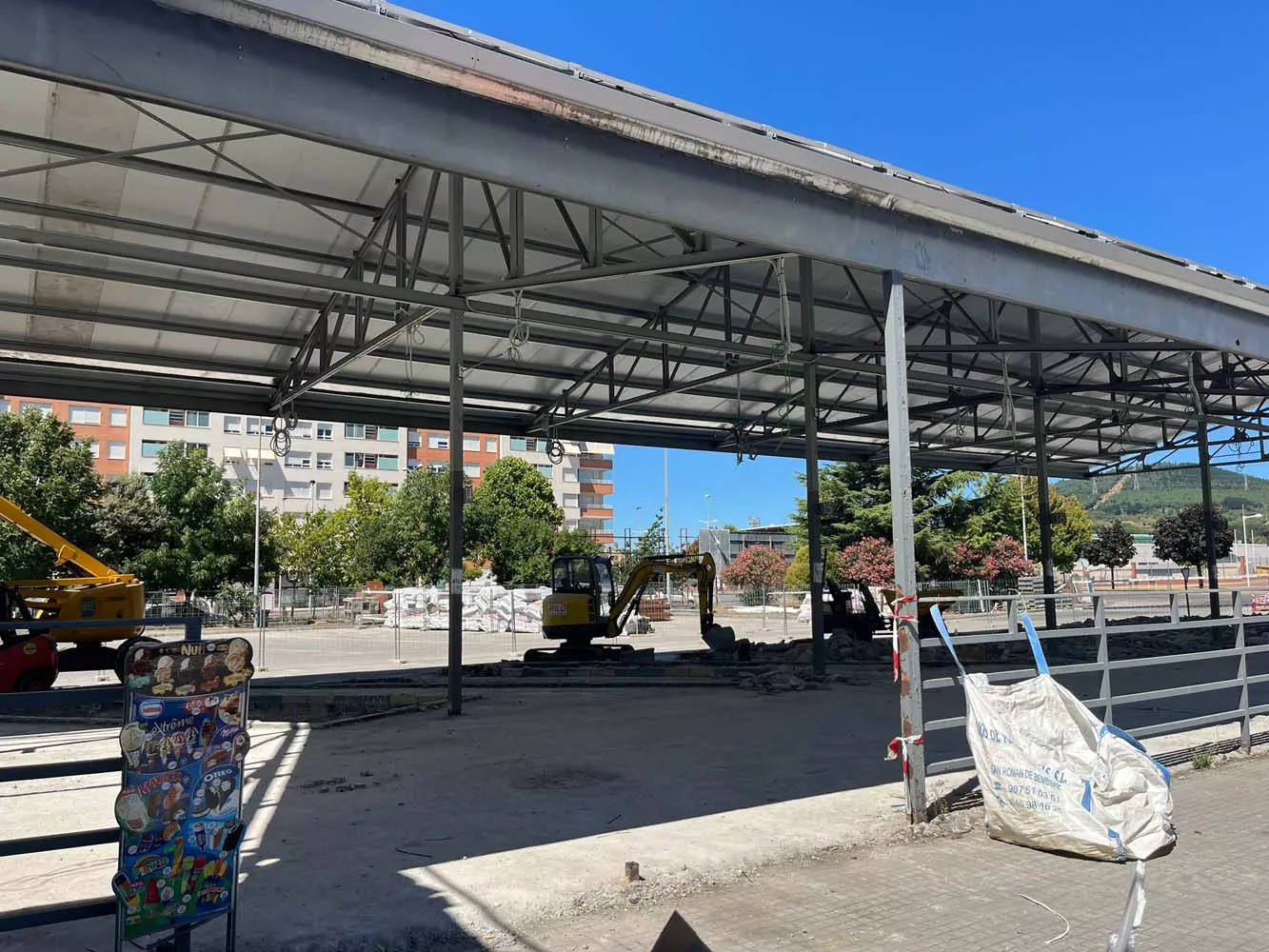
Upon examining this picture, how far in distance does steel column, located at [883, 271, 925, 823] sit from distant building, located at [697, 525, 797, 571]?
63.4 metres

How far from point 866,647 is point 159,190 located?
17.6 meters

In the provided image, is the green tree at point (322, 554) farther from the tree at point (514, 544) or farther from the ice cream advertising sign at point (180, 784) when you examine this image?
the ice cream advertising sign at point (180, 784)

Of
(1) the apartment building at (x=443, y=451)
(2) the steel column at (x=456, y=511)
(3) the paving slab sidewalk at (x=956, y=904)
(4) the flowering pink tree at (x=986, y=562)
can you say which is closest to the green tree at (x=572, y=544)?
(1) the apartment building at (x=443, y=451)

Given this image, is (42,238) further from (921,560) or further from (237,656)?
(921,560)

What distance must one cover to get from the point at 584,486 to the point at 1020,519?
4336cm

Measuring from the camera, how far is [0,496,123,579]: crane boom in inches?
646

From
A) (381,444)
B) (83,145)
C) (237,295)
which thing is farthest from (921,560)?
(381,444)

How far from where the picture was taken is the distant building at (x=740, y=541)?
77.2 meters

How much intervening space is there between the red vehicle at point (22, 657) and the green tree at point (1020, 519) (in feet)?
118

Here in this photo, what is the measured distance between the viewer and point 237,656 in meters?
4.55

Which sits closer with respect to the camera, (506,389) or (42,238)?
(42,238)

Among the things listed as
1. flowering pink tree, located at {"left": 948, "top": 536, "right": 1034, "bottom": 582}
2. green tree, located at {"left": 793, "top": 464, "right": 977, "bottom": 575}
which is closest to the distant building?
green tree, located at {"left": 793, "top": 464, "right": 977, "bottom": 575}

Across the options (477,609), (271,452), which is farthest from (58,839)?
(271,452)

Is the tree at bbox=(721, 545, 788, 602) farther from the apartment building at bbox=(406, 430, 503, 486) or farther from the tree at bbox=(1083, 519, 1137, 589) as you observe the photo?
the apartment building at bbox=(406, 430, 503, 486)
